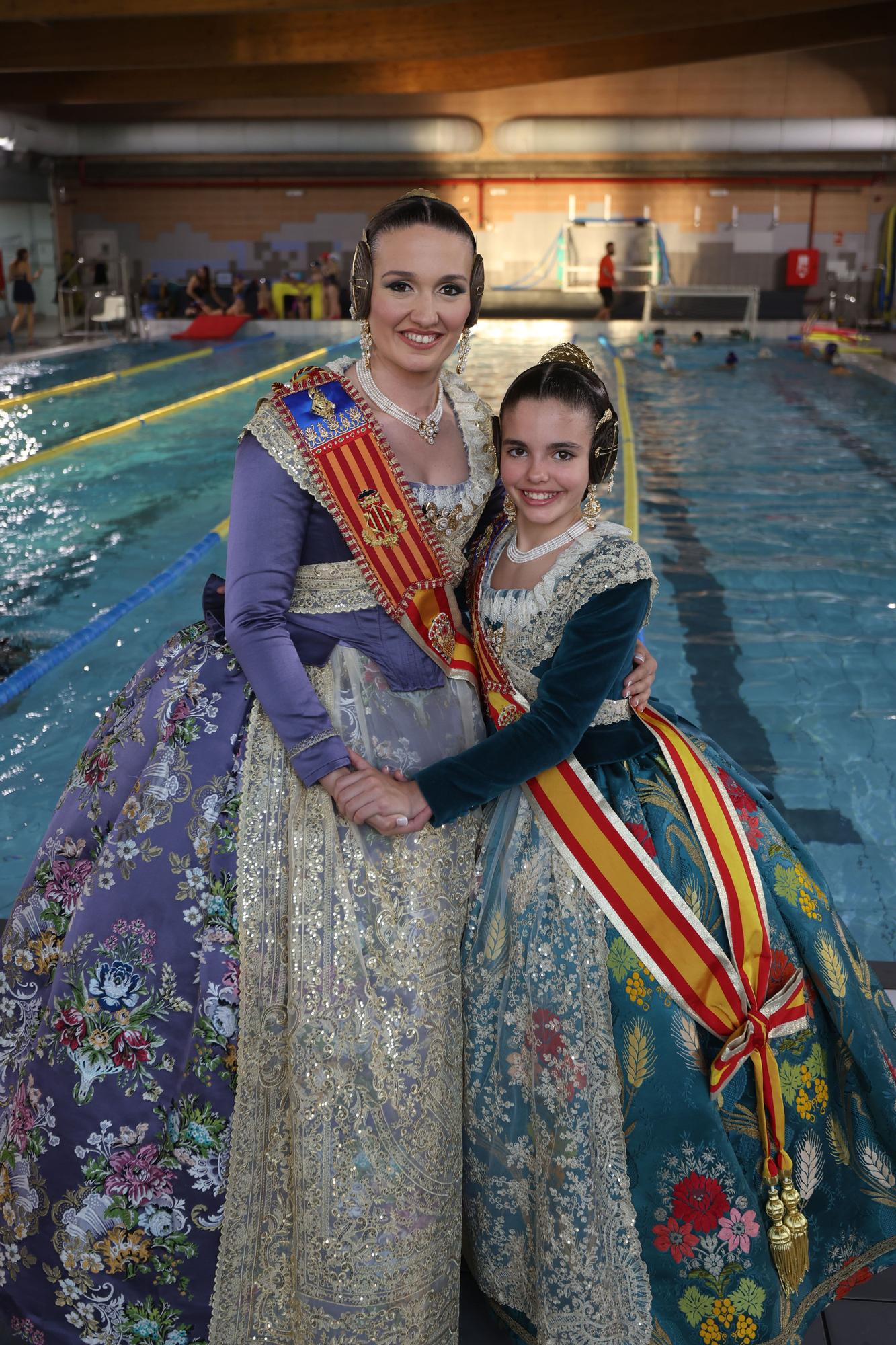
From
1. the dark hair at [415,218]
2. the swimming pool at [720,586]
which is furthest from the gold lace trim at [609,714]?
the swimming pool at [720,586]

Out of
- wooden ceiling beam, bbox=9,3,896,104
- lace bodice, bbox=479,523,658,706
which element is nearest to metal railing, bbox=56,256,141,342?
wooden ceiling beam, bbox=9,3,896,104

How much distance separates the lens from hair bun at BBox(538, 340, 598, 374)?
5.42 ft

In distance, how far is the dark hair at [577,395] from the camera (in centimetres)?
163

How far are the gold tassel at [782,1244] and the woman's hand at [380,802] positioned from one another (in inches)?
26.6

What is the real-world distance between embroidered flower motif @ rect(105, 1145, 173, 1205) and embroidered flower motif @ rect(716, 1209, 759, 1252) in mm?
722

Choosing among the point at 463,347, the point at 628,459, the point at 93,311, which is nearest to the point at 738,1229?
the point at 463,347

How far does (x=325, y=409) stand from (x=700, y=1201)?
1204mm

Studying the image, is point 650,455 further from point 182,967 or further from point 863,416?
point 182,967

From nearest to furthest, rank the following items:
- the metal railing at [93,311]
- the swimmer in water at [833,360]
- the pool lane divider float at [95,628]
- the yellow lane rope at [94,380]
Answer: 1. the pool lane divider float at [95,628]
2. the yellow lane rope at [94,380]
3. the swimmer in water at [833,360]
4. the metal railing at [93,311]

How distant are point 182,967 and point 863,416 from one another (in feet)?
31.3

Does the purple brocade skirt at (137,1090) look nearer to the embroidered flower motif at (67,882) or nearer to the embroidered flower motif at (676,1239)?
the embroidered flower motif at (67,882)

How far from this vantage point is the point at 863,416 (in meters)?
9.88

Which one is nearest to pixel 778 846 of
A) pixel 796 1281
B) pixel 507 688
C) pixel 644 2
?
pixel 507 688

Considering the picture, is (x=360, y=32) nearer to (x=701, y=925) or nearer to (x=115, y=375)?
(x=115, y=375)
